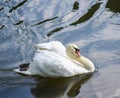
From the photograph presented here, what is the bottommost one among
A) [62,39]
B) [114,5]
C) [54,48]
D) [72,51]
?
[114,5]

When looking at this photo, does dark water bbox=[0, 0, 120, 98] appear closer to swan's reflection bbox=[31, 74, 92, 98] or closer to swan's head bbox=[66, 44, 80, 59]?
swan's reflection bbox=[31, 74, 92, 98]

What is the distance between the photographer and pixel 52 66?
9.02m

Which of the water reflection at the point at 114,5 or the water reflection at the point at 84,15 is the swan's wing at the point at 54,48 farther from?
the water reflection at the point at 114,5

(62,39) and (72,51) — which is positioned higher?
(72,51)

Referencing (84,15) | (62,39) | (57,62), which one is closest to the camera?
(57,62)

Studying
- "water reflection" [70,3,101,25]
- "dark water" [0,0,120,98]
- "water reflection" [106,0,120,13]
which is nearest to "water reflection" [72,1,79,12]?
"dark water" [0,0,120,98]

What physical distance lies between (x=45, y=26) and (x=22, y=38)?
905mm

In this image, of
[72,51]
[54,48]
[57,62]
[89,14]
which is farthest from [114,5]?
[57,62]

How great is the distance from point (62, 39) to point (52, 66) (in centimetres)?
202

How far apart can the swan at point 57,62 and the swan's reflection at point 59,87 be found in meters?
0.12

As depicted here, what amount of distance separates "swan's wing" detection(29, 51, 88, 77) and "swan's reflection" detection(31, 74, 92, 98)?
0.12 meters

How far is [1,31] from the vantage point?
11.4 metres

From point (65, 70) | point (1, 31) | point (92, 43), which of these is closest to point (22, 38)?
point (1, 31)

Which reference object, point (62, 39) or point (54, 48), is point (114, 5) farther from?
point (54, 48)
